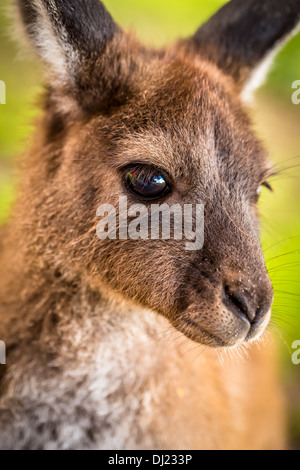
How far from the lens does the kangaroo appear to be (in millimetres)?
3010

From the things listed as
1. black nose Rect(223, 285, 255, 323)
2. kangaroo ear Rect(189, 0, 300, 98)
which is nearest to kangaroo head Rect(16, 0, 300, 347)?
black nose Rect(223, 285, 255, 323)

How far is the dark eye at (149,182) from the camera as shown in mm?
3037

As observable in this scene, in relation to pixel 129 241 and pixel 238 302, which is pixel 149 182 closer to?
pixel 129 241

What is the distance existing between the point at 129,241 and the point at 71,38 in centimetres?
122

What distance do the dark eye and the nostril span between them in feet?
2.17

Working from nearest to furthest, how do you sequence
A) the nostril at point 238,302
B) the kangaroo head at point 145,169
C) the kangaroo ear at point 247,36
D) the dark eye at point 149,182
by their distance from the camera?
the nostril at point 238,302 → the kangaroo head at point 145,169 → the dark eye at point 149,182 → the kangaroo ear at point 247,36

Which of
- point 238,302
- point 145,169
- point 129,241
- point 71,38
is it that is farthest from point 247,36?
point 238,302

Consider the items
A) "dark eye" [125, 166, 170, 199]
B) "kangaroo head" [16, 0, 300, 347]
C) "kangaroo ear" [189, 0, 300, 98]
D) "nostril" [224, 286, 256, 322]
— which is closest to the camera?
"nostril" [224, 286, 256, 322]

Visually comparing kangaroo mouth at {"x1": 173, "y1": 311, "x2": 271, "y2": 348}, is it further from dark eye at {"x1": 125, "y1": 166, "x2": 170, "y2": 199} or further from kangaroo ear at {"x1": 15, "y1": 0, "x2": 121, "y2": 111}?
kangaroo ear at {"x1": 15, "y1": 0, "x2": 121, "y2": 111}

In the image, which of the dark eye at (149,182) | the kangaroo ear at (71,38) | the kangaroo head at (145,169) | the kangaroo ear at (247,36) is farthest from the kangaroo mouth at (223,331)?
the kangaroo ear at (247,36)

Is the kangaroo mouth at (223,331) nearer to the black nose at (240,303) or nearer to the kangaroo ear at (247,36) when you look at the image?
the black nose at (240,303)

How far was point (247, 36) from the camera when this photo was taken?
4.00m

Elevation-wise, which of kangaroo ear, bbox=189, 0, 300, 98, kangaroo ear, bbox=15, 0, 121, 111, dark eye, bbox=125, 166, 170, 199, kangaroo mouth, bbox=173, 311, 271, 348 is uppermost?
kangaroo ear, bbox=189, 0, 300, 98
